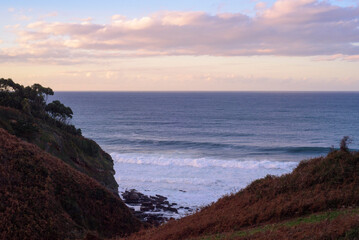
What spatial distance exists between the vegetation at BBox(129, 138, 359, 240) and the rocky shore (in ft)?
36.0

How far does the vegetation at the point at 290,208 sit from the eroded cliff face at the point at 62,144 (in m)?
14.2

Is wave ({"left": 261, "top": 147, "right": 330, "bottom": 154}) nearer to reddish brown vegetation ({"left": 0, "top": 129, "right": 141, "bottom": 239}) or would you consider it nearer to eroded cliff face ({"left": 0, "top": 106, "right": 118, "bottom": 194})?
eroded cliff face ({"left": 0, "top": 106, "right": 118, "bottom": 194})

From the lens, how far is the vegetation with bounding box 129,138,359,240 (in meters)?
9.95

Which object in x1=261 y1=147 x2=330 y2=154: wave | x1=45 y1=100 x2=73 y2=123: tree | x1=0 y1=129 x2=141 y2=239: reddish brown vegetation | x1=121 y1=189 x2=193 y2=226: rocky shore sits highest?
x1=45 y1=100 x2=73 y2=123: tree

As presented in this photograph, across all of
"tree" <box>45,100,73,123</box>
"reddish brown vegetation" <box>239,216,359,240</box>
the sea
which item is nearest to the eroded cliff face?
the sea

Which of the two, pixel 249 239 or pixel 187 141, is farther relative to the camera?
pixel 187 141

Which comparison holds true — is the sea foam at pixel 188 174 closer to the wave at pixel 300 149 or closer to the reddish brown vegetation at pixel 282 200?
the wave at pixel 300 149

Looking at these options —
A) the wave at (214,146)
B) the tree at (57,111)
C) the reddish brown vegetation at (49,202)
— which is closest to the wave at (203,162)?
the wave at (214,146)

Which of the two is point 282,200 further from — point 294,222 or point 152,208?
point 152,208

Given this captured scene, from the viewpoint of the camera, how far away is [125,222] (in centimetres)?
1923

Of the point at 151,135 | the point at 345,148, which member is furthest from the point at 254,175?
the point at 151,135

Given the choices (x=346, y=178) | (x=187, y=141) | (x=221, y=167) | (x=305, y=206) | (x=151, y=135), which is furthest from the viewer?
(x=151, y=135)

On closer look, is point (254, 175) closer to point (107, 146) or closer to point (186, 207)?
point (186, 207)

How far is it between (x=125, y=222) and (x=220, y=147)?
39.9 metres
